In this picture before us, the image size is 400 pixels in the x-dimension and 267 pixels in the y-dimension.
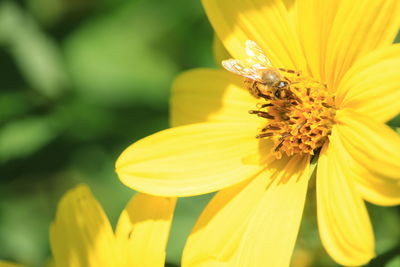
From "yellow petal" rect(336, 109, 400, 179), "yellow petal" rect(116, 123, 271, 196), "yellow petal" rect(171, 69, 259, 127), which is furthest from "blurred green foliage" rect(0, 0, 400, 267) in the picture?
"yellow petal" rect(336, 109, 400, 179)

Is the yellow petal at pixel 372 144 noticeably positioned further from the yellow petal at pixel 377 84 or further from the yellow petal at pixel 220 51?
the yellow petal at pixel 220 51

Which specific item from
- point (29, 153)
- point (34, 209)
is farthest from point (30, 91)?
point (34, 209)

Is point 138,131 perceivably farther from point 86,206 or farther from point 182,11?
point 86,206

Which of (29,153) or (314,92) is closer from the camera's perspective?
(314,92)

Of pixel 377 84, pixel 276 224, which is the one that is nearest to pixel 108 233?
pixel 276 224

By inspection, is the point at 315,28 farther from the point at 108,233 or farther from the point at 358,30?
the point at 108,233
